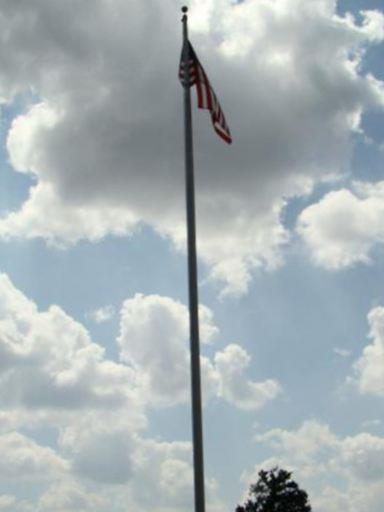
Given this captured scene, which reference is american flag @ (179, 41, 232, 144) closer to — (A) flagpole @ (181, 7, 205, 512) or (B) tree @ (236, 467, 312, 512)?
(A) flagpole @ (181, 7, 205, 512)

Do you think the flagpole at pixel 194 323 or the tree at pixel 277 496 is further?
the tree at pixel 277 496

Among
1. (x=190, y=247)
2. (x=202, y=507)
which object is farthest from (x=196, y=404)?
(x=190, y=247)

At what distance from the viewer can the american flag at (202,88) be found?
79.8ft

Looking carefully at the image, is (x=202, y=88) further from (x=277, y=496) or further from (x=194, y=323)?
(x=277, y=496)

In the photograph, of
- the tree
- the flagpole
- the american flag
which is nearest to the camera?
the flagpole

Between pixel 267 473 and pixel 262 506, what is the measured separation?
417cm

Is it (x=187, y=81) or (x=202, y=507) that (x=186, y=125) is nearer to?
(x=187, y=81)

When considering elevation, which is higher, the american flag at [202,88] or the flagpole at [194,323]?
the american flag at [202,88]

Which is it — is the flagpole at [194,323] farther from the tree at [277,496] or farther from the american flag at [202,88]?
the tree at [277,496]

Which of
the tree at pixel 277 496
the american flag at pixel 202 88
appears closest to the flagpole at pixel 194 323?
the american flag at pixel 202 88

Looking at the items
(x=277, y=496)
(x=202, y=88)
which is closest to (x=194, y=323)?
(x=202, y=88)

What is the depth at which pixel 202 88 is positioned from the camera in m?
24.5

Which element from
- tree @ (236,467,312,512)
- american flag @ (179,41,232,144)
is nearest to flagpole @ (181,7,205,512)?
american flag @ (179,41,232,144)

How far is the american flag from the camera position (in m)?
24.3
